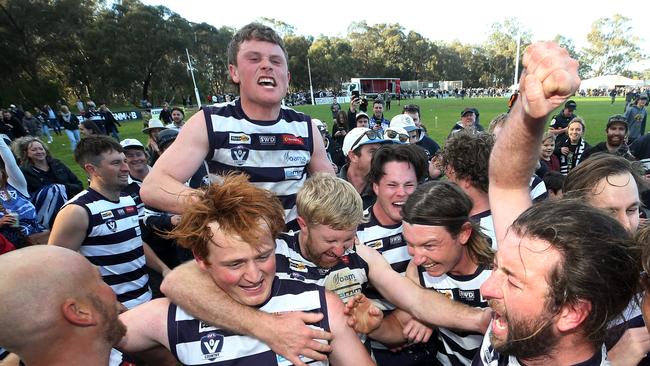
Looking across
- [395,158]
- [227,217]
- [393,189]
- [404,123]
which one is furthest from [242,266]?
[404,123]

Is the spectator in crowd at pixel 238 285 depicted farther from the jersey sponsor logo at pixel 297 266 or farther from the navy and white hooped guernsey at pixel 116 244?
the navy and white hooped guernsey at pixel 116 244

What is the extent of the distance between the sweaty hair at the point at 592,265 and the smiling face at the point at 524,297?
3 cm

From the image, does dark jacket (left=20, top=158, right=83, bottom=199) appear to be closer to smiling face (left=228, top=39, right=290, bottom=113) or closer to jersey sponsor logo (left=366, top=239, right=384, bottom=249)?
smiling face (left=228, top=39, right=290, bottom=113)

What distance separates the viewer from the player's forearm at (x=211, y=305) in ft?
5.92

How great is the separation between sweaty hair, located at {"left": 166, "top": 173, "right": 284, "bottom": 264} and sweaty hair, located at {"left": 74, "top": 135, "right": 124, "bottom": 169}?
2442mm

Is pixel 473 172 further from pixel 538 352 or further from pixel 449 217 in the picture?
pixel 538 352

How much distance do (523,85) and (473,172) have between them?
192cm

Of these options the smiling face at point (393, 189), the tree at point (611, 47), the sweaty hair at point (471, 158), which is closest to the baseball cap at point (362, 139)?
the sweaty hair at point (471, 158)

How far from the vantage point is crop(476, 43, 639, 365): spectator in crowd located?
132 centimetres

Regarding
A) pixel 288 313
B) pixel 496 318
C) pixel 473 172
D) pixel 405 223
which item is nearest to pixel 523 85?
pixel 496 318

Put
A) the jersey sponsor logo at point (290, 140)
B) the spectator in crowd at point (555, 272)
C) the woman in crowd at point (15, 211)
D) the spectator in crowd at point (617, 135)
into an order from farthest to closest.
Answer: the spectator in crowd at point (617, 135) → the woman in crowd at point (15, 211) → the jersey sponsor logo at point (290, 140) → the spectator in crowd at point (555, 272)

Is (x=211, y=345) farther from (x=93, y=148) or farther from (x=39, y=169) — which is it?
(x=39, y=169)

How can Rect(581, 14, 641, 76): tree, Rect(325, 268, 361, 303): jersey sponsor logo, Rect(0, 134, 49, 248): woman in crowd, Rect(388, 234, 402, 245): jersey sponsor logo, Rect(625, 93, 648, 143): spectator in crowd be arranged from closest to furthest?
Rect(325, 268, 361, 303): jersey sponsor logo → Rect(388, 234, 402, 245): jersey sponsor logo → Rect(0, 134, 49, 248): woman in crowd → Rect(625, 93, 648, 143): spectator in crowd → Rect(581, 14, 641, 76): tree

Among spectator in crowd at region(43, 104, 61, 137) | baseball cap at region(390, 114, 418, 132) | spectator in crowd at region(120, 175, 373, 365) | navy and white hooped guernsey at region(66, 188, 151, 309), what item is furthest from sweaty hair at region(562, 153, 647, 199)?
spectator in crowd at region(43, 104, 61, 137)
